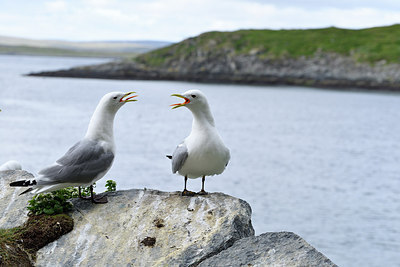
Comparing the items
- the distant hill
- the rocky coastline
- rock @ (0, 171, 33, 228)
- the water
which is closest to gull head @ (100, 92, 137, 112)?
the rocky coastline

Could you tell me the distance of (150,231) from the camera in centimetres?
620

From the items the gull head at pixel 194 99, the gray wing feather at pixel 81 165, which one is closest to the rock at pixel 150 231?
the gray wing feather at pixel 81 165

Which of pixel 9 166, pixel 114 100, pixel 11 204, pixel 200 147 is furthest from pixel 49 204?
pixel 9 166

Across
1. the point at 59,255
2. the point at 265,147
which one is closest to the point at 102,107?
the point at 59,255

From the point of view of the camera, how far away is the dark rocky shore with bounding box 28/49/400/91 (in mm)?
102188

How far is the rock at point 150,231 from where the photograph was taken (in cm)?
585

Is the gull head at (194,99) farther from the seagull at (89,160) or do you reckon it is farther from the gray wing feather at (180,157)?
the seagull at (89,160)

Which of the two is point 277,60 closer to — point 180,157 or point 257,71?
point 257,71

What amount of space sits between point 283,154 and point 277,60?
76.2 m

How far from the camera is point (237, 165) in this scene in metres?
35.7

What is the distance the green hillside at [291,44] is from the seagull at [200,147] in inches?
4157

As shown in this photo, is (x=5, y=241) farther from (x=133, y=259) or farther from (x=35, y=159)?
(x=35, y=159)

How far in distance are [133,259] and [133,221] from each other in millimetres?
656

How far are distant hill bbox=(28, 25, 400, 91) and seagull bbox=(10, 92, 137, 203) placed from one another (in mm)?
98457
